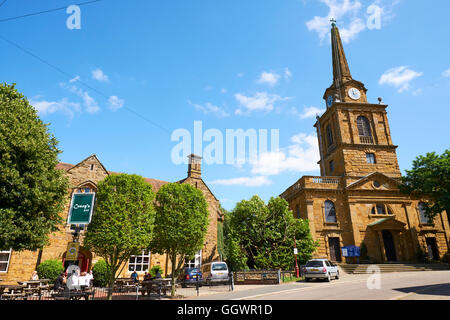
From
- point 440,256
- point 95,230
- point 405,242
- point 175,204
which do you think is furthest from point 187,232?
point 440,256

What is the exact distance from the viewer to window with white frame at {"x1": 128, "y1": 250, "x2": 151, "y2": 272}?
2322 centimetres

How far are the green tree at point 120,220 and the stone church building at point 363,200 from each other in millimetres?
21943

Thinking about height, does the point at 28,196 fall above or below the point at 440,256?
above

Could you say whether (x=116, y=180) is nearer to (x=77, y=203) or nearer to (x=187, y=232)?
(x=77, y=203)

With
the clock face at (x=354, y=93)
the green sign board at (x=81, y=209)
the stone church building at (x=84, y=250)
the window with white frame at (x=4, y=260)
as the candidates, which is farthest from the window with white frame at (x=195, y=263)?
the clock face at (x=354, y=93)

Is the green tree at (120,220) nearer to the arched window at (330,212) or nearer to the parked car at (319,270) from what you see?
the parked car at (319,270)

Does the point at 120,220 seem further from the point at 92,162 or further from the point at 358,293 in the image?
the point at 92,162

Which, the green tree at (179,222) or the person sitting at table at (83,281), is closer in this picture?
the person sitting at table at (83,281)

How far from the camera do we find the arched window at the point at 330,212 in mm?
31734

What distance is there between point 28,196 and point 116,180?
12.9 ft
